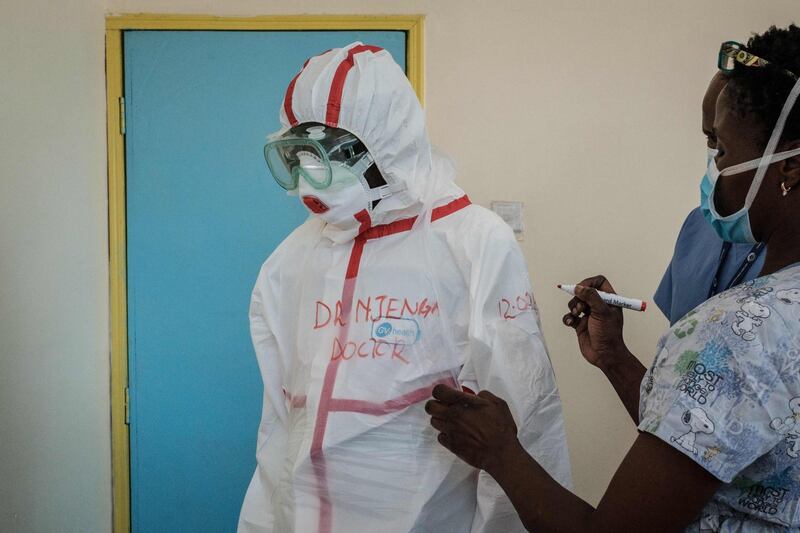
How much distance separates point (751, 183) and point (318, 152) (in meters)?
0.75

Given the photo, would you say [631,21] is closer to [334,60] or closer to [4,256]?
[334,60]

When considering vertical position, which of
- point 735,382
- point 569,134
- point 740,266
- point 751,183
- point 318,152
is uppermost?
point 569,134

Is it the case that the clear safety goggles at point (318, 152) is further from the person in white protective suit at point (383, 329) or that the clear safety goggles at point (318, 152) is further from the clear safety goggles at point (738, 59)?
the clear safety goggles at point (738, 59)

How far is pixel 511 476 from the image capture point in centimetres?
97

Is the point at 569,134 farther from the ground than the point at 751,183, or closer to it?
farther from the ground

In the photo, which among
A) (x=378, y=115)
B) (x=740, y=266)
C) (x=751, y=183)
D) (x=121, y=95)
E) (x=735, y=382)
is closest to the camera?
(x=735, y=382)

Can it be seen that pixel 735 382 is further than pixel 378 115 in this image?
No

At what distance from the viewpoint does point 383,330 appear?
1.33m

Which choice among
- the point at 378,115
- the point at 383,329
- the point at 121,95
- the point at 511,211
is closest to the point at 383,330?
the point at 383,329

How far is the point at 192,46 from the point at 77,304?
2.84 feet

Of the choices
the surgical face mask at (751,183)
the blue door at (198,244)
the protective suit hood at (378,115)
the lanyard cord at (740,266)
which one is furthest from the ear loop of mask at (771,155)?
the blue door at (198,244)

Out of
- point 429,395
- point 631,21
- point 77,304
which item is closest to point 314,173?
point 429,395

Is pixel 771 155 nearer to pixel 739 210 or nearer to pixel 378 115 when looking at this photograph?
pixel 739 210

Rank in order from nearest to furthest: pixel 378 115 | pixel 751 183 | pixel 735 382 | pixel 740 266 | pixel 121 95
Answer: pixel 735 382 → pixel 751 183 → pixel 740 266 → pixel 378 115 → pixel 121 95
